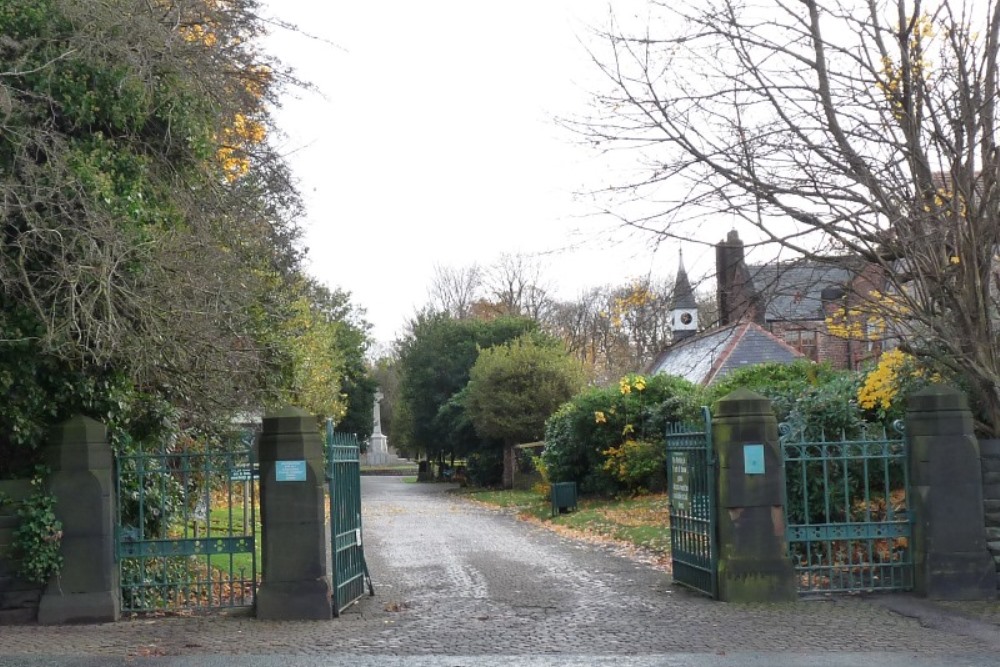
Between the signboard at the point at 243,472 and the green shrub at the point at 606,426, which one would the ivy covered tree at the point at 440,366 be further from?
the signboard at the point at 243,472

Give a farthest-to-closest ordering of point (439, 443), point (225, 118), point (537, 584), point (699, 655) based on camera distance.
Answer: point (439, 443), point (225, 118), point (537, 584), point (699, 655)

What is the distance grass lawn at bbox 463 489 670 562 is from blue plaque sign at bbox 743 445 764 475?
221 inches

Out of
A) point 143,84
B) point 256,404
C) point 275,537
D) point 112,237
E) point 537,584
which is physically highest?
point 143,84

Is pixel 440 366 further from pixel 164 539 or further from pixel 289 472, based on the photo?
pixel 289 472

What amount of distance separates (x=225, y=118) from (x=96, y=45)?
3240 mm

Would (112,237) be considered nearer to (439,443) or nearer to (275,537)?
(275,537)

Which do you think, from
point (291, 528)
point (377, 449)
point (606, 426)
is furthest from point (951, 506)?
point (377, 449)

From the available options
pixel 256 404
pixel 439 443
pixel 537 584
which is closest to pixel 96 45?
pixel 256 404

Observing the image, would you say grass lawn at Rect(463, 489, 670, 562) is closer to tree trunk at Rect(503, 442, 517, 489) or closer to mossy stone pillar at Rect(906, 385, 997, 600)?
mossy stone pillar at Rect(906, 385, 997, 600)

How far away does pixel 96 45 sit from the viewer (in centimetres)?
1170

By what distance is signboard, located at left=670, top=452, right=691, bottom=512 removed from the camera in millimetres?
12848

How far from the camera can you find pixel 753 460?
38.7 feet

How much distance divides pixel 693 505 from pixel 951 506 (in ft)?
8.81

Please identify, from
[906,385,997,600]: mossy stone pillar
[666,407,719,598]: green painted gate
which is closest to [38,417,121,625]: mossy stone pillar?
[666,407,719,598]: green painted gate
